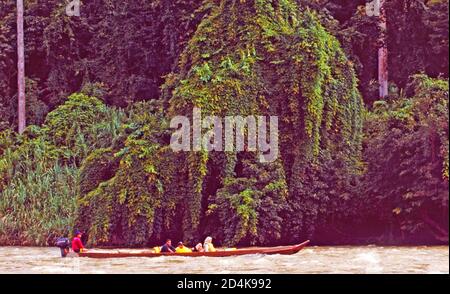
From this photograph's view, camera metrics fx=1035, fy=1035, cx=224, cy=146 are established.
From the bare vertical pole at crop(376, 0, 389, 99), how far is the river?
30.2 ft

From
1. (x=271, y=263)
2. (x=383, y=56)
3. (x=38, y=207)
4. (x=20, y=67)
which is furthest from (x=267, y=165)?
(x=20, y=67)

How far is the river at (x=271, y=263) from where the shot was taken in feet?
69.6

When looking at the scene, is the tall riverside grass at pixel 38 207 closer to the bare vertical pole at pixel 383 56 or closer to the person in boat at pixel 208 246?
the person in boat at pixel 208 246

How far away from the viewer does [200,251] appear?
23.8m

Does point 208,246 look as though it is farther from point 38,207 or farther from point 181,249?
point 38,207

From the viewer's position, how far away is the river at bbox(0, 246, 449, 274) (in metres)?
21.2

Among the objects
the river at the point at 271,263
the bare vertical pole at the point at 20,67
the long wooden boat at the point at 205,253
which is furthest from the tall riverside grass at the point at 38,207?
the bare vertical pole at the point at 20,67

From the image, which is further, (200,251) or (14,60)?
(14,60)

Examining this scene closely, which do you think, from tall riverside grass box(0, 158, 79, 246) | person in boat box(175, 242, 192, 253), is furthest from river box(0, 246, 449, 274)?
tall riverside grass box(0, 158, 79, 246)

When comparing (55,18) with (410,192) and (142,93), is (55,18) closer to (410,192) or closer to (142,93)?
(142,93)

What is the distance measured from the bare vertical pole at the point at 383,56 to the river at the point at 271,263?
9.19 meters
